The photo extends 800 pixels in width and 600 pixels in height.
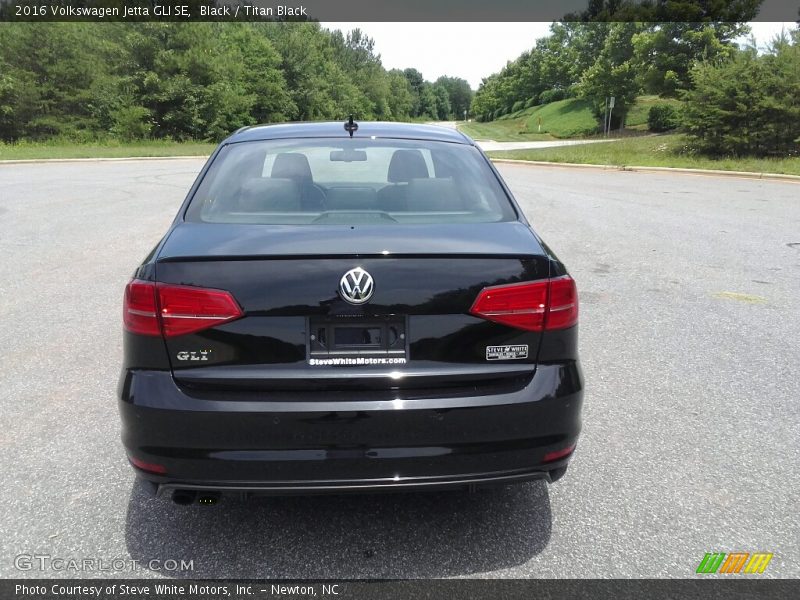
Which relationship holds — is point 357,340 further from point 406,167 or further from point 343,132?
point 343,132

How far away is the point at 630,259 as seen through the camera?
339 inches

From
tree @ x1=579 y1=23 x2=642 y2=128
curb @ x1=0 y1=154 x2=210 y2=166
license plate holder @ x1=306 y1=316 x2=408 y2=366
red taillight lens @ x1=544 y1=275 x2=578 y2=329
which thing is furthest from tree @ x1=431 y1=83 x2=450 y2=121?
license plate holder @ x1=306 y1=316 x2=408 y2=366

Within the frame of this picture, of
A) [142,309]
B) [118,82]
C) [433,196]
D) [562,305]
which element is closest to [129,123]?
[118,82]

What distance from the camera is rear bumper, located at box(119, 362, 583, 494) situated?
240 centimetres

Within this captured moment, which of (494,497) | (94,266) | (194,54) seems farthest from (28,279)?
(194,54)

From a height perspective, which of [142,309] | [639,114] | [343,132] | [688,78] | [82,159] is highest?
[688,78]

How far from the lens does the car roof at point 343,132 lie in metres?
3.78

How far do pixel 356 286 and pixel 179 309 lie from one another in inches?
24.5

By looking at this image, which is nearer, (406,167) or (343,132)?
(406,167)

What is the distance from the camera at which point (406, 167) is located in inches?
139

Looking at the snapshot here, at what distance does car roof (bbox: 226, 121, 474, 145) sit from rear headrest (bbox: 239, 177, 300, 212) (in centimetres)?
51

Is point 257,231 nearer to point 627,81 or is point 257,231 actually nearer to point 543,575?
point 543,575

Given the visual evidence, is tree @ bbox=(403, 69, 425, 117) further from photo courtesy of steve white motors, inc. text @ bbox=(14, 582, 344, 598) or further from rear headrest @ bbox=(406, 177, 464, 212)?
photo courtesy of steve white motors, inc. text @ bbox=(14, 582, 344, 598)

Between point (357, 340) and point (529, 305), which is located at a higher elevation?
point (529, 305)
